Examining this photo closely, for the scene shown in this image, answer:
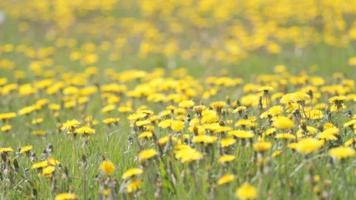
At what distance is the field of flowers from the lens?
3.33 metres

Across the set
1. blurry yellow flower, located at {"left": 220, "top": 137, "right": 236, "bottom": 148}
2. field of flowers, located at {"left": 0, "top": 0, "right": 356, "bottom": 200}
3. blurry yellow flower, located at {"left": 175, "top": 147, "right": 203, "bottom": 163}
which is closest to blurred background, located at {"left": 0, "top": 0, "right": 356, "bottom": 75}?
field of flowers, located at {"left": 0, "top": 0, "right": 356, "bottom": 200}

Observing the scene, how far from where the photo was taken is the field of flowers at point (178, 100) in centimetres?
333

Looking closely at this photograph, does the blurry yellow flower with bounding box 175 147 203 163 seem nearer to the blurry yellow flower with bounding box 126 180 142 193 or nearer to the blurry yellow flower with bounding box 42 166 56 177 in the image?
the blurry yellow flower with bounding box 126 180 142 193

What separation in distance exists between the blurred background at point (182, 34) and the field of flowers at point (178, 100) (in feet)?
0.14

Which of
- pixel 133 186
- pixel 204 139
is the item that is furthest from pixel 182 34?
pixel 133 186

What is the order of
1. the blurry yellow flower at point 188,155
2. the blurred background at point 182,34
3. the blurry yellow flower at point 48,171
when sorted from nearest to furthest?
the blurry yellow flower at point 188,155 → the blurry yellow flower at point 48,171 → the blurred background at point 182,34

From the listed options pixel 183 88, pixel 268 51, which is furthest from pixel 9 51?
pixel 183 88

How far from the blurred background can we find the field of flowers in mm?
42

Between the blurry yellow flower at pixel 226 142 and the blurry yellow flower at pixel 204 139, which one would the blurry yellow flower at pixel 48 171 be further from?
the blurry yellow flower at pixel 226 142

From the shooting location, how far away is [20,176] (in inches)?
160

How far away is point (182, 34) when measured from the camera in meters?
12.3

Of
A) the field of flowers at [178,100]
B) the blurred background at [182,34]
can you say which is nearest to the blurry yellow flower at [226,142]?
the field of flowers at [178,100]

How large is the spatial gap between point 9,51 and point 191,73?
3.36 metres

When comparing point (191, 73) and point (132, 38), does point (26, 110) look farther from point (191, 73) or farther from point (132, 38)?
point (132, 38)
